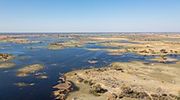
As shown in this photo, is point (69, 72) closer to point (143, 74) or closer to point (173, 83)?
point (143, 74)

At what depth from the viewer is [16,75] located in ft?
172

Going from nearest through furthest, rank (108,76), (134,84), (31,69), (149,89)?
(149,89) → (134,84) → (108,76) → (31,69)

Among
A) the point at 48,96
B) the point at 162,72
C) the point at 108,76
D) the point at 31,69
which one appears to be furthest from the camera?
the point at 31,69

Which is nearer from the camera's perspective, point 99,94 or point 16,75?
point 99,94

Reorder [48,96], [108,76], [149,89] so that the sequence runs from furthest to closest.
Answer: [108,76] → [149,89] → [48,96]

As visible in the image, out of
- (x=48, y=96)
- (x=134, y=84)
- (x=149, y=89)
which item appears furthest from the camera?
(x=134, y=84)

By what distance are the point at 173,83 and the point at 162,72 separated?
10659mm

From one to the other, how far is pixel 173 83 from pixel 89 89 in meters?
15.0

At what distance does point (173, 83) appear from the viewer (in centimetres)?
4531

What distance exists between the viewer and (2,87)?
4288 cm

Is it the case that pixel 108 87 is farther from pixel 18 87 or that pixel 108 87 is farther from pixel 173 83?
pixel 18 87

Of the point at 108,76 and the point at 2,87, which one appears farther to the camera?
the point at 108,76

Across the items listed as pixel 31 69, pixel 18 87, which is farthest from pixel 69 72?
pixel 18 87

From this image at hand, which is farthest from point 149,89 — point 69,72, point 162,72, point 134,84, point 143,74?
point 69,72
